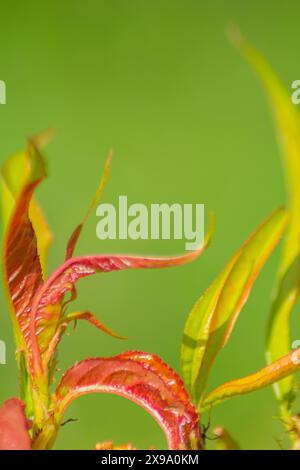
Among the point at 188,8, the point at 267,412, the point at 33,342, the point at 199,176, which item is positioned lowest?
the point at 267,412

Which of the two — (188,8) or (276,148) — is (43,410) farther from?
(188,8)

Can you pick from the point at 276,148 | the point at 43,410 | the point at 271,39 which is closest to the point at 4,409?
the point at 43,410

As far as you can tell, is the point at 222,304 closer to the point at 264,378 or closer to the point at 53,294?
the point at 264,378

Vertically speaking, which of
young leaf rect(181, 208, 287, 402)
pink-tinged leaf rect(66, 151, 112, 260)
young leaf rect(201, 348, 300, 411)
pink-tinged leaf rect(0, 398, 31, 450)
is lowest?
pink-tinged leaf rect(0, 398, 31, 450)

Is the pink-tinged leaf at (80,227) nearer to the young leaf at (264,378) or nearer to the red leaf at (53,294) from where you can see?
the red leaf at (53,294)

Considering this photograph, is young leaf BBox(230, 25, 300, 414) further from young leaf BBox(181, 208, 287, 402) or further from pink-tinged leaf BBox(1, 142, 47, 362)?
pink-tinged leaf BBox(1, 142, 47, 362)

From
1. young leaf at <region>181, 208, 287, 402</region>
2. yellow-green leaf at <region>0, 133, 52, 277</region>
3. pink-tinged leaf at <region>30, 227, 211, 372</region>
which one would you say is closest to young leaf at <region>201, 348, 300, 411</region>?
young leaf at <region>181, 208, 287, 402</region>
